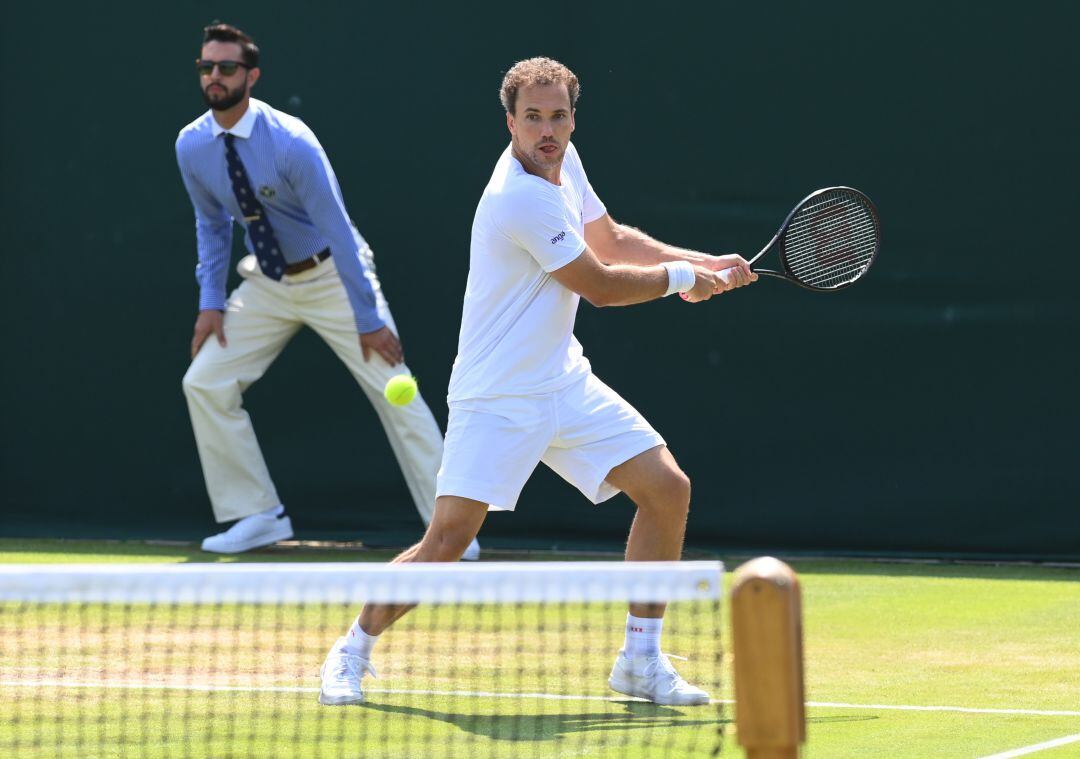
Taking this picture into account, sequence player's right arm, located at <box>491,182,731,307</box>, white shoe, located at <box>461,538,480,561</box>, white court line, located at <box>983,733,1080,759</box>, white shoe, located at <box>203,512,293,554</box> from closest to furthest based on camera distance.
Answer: white court line, located at <box>983,733,1080,759</box> → player's right arm, located at <box>491,182,731,307</box> → white shoe, located at <box>461,538,480,561</box> → white shoe, located at <box>203,512,293,554</box>

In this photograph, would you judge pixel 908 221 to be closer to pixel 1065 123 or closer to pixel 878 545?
pixel 1065 123

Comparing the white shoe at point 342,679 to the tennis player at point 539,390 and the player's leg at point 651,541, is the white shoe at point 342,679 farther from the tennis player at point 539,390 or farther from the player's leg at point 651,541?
the player's leg at point 651,541

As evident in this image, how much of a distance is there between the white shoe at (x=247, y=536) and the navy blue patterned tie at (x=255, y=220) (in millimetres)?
1067

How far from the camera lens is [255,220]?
7125 millimetres

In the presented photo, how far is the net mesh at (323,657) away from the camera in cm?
280

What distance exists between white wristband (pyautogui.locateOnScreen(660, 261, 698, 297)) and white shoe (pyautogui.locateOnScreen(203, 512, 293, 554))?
351 centimetres

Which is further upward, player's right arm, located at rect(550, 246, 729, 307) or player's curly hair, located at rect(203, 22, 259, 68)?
player's curly hair, located at rect(203, 22, 259, 68)

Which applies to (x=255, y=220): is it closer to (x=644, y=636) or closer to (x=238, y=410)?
(x=238, y=410)

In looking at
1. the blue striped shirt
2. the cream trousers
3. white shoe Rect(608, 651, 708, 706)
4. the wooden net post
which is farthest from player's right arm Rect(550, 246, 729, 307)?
the cream trousers

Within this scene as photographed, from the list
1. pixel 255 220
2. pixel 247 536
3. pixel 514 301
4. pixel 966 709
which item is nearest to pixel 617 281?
pixel 514 301

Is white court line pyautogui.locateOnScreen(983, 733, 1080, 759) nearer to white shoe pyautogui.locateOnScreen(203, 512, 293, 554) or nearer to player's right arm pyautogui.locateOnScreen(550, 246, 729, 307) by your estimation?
player's right arm pyautogui.locateOnScreen(550, 246, 729, 307)

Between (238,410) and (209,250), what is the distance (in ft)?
2.32

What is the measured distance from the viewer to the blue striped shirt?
6941 millimetres

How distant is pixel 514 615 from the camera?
6.27m
